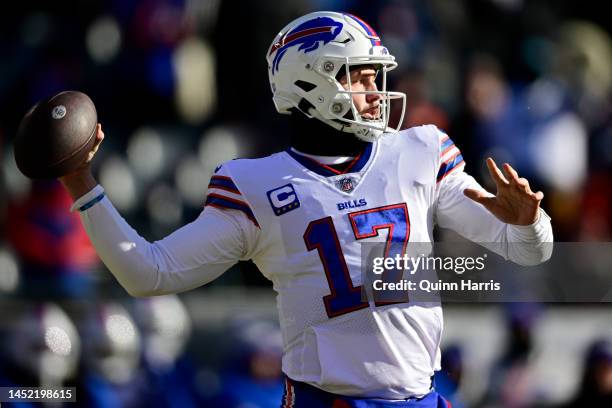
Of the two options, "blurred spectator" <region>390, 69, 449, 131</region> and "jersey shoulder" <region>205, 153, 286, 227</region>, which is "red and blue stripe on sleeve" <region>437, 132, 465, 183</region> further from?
"blurred spectator" <region>390, 69, 449, 131</region>

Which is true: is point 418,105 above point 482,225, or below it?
below

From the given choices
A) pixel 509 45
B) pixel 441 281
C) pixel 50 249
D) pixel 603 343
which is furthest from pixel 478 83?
pixel 441 281

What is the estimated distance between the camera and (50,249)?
6945 mm

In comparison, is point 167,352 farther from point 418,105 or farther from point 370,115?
point 370,115

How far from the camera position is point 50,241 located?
22.8ft

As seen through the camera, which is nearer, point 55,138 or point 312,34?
point 55,138

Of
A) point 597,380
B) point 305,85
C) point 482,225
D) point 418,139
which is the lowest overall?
point 597,380

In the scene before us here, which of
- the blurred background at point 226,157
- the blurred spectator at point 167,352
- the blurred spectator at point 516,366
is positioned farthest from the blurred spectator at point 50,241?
the blurred spectator at point 516,366

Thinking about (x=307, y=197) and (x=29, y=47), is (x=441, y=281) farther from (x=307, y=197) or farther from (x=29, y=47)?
(x=29, y=47)

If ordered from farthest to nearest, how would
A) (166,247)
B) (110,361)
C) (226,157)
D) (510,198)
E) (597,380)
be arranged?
(226,157) < (110,361) < (597,380) < (166,247) < (510,198)

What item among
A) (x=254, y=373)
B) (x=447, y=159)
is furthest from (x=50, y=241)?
(x=447, y=159)

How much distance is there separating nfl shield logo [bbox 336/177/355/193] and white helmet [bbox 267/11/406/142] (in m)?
0.17

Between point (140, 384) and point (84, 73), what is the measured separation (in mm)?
2350

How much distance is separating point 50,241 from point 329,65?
362 centimetres
